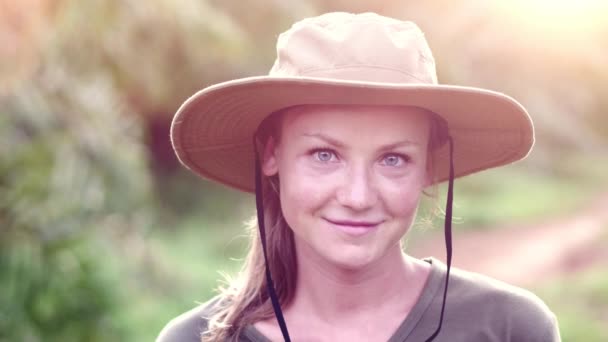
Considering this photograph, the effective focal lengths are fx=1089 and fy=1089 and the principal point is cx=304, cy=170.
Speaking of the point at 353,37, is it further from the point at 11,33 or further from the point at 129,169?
the point at 129,169

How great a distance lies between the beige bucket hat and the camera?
2.11m

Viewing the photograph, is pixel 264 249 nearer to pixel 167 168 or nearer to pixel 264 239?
pixel 264 239

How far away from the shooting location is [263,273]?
2.54 m

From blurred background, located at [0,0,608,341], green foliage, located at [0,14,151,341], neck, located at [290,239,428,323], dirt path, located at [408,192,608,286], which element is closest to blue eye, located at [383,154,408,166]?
neck, located at [290,239,428,323]

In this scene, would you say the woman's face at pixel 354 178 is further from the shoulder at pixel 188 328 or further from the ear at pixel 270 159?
the shoulder at pixel 188 328

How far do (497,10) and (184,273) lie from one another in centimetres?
497

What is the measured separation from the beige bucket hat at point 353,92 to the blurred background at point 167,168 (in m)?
0.37

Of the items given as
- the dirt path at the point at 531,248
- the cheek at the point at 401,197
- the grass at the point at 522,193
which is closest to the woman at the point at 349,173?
the cheek at the point at 401,197

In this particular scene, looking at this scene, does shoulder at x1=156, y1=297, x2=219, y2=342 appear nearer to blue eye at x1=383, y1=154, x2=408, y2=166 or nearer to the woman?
the woman

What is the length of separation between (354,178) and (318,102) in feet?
0.54

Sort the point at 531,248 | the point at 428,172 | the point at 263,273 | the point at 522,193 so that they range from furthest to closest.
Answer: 1. the point at 522,193
2. the point at 531,248
3. the point at 263,273
4. the point at 428,172

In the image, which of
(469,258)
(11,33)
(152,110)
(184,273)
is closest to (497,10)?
(469,258)

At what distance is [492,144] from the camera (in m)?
2.42

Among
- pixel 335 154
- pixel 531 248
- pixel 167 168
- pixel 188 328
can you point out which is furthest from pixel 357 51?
pixel 167 168
